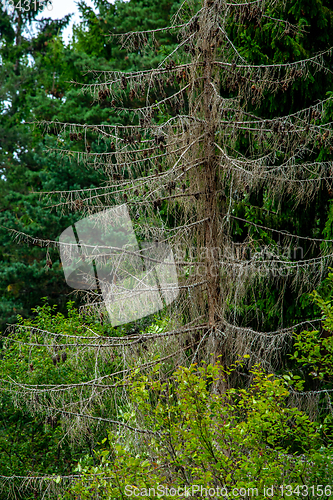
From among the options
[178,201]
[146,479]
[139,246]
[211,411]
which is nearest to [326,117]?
[178,201]

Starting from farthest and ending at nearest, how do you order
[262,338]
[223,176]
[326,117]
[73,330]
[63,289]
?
[63,289], [73,330], [326,117], [223,176], [262,338]

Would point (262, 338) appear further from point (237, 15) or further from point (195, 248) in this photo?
point (237, 15)

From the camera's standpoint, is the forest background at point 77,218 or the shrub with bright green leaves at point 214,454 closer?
the shrub with bright green leaves at point 214,454

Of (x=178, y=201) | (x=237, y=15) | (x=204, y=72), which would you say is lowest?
(x=178, y=201)

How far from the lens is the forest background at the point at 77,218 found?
434cm

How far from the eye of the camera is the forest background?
4.34m

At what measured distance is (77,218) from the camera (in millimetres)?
12859

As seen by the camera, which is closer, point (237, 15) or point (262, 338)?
point (262, 338)

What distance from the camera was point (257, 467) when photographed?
10.8 ft

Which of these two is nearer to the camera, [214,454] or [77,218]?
[214,454]

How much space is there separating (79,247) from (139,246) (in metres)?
0.78

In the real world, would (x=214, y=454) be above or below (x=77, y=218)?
above

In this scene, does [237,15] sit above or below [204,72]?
above

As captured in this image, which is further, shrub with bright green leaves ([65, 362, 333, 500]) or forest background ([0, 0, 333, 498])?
forest background ([0, 0, 333, 498])
